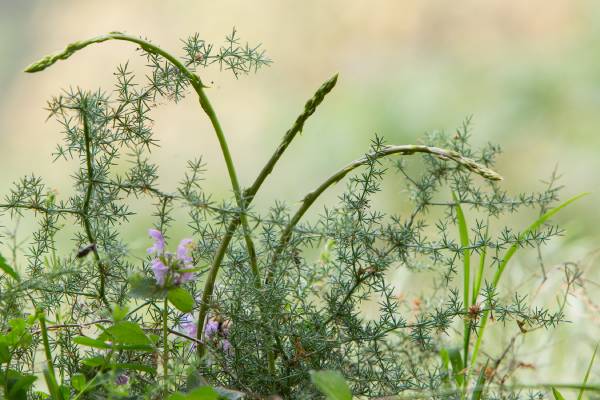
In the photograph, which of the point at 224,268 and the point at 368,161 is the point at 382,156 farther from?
the point at 224,268

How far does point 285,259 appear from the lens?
790 millimetres

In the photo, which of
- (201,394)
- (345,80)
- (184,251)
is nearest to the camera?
(201,394)

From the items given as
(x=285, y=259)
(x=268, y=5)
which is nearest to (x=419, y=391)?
(x=285, y=259)

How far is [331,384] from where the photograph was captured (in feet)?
2.13

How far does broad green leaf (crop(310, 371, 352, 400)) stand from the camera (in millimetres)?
641

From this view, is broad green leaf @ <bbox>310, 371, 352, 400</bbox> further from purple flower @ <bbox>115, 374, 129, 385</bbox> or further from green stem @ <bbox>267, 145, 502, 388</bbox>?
purple flower @ <bbox>115, 374, 129, 385</bbox>

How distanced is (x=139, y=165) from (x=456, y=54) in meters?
2.92

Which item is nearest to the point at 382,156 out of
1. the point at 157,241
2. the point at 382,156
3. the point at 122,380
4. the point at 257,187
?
the point at 382,156

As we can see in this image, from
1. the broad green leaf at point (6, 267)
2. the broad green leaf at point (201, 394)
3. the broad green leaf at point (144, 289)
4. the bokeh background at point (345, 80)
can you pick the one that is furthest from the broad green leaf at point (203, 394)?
the bokeh background at point (345, 80)

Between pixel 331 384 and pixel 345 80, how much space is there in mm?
3018

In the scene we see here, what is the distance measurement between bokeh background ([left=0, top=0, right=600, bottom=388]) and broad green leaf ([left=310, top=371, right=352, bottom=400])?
1.96m

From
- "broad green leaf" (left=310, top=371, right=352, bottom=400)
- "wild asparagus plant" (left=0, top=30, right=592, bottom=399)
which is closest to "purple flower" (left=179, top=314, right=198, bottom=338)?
"wild asparagus plant" (left=0, top=30, right=592, bottom=399)

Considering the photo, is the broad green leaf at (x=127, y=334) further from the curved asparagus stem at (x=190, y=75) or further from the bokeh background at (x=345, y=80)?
the bokeh background at (x=345, y=80)

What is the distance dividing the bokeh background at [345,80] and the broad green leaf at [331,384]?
1.96 m
